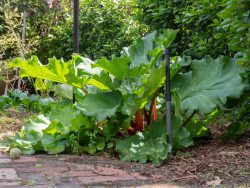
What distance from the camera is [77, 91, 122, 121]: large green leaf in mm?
2760

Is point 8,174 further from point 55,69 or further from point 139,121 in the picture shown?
point 139,121

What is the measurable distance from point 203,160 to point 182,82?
25.4 inches

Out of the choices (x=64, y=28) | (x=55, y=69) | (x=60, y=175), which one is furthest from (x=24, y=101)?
(x=60, y=175)

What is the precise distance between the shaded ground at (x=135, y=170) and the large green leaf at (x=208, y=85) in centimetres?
34

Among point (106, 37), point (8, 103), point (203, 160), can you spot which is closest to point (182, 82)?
point (203, 160)

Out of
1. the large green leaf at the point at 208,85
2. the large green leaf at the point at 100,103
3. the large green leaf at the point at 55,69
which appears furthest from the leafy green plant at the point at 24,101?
the large green leaf at the point at 208,85

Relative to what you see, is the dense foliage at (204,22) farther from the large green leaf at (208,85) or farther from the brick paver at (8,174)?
the brick paver at (8,174)

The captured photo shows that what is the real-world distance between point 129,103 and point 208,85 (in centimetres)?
59

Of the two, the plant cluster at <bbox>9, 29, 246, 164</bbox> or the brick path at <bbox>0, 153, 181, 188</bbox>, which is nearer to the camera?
the brick path at <bbox>0, 153, 181, 188</bbox>

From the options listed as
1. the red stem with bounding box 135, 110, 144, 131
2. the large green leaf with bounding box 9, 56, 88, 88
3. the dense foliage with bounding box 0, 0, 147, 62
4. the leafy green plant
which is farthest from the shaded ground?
the dense foliage with bounding box 0, 0, 147, 62

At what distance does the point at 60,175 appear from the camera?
2375 mm

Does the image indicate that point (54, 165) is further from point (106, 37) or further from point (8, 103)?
point (106, 37)

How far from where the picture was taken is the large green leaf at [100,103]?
2760mm

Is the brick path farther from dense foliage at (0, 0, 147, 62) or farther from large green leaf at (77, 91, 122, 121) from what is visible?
dense foliage at (0, 0, 147, 62)
